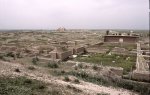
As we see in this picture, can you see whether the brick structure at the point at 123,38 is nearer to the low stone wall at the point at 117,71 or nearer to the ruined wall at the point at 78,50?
the ruined wall at the point at 78,50

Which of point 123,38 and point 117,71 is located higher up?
point 123,38

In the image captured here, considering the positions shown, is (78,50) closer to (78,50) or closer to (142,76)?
(78,50)

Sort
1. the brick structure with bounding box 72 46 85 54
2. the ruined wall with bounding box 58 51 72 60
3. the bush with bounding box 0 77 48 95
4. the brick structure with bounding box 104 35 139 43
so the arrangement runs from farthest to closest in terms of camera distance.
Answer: the brick structure with bounding box 104 35 139 43
the brick structure with bounding box 72 46 85 54
the ruined wall with bounding box 58 51 72 60
the bush with bounding box 0 77 48 95

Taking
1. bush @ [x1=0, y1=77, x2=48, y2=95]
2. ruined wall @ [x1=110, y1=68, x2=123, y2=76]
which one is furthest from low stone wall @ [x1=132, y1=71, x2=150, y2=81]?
bush @ [x1=0, y1=77, x2=48, y2=95]

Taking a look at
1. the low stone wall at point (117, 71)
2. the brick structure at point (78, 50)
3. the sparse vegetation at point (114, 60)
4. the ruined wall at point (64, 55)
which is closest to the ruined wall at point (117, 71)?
Answer: the low stone wall at point (117, 71)

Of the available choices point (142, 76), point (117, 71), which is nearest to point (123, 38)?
point (117, 71)

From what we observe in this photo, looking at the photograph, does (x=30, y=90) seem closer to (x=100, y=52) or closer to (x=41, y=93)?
(x=41, y=93)

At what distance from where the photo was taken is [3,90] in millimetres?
7086

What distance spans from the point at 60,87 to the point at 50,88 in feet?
1.75

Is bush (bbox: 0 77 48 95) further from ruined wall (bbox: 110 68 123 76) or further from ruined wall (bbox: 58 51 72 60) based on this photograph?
ruined wall (bbox: 58 51 72 60)

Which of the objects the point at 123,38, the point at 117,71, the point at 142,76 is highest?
the point at 123,38

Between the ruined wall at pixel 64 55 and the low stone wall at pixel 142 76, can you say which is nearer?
the low stone wall at pixel 142 76

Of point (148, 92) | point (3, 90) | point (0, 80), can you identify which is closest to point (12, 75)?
point (0, 80)

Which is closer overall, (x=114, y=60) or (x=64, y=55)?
(x=64, y=55)
